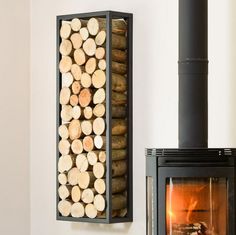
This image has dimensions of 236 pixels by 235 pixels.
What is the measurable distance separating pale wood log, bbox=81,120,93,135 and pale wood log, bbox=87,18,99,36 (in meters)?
0.54

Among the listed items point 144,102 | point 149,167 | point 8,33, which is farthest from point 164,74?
point 8,33

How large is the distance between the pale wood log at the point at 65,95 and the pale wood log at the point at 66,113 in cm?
3

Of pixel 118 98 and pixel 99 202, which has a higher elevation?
pixel 118 98

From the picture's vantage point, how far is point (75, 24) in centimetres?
490

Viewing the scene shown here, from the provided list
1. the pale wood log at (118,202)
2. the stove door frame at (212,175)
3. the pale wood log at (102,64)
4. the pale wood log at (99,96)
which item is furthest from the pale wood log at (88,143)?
the stove door frame at (212,175)

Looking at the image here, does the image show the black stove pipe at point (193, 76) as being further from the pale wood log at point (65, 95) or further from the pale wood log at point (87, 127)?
the pale wood log at point (65, 95)

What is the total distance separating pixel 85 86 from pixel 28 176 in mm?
956

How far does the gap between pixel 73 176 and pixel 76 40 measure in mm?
848

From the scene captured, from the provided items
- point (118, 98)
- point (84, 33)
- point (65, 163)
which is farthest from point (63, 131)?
point (84, 33)

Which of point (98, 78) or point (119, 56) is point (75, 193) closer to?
point (98, 78)

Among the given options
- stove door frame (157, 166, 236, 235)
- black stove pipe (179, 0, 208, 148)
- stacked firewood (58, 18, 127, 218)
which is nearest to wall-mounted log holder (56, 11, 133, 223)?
stacked firewood (58, 18, 127, 218)

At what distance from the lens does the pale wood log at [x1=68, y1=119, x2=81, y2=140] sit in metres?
4.89

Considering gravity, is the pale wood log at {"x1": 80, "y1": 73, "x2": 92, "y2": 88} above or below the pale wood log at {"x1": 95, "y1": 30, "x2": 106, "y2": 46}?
below

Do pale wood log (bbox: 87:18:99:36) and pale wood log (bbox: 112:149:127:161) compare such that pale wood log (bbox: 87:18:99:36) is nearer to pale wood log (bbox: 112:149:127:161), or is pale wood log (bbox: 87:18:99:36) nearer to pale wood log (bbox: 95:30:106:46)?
pale wood log (bbox: 95:30:106:46)
